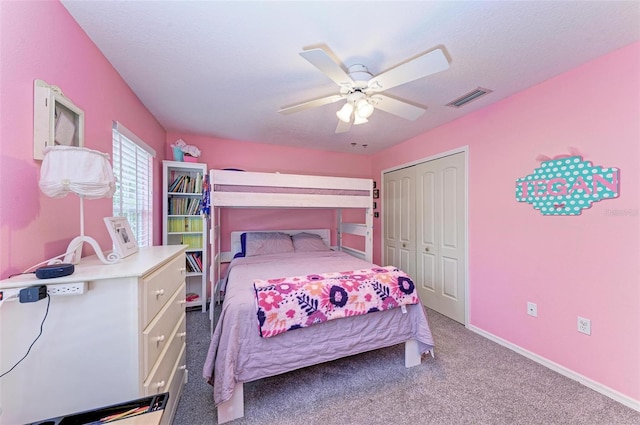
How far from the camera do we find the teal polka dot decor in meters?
1.61

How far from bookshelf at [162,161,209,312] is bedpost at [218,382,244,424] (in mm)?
1745

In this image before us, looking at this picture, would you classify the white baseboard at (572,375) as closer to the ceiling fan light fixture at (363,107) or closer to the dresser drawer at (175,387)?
the ceiling fan light fixture at (363,107)

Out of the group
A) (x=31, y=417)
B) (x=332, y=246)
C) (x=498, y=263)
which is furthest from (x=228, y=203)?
(x=498, y=263)

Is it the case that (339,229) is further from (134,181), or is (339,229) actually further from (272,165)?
(134,181)

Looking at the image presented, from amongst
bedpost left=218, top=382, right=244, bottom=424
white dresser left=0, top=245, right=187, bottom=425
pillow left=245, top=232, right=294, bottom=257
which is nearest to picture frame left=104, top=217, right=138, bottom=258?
white dresser left=0, top=245, right=187, bottom=425

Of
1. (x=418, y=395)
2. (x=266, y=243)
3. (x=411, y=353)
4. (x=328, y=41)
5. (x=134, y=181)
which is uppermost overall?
(x=328, y=41)

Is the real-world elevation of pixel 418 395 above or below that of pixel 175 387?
below

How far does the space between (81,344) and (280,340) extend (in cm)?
95

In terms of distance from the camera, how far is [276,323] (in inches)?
57.9

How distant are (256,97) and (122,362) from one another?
2.07 meters

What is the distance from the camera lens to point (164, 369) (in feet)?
4.11

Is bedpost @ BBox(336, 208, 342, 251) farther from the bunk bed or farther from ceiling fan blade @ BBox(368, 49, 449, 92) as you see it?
ceiling fan blade @ BBox(368, 49, 449, 92)

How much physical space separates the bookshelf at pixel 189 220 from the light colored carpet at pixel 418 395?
1.09m

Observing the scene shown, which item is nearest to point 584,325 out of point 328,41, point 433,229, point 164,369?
point 433,229
